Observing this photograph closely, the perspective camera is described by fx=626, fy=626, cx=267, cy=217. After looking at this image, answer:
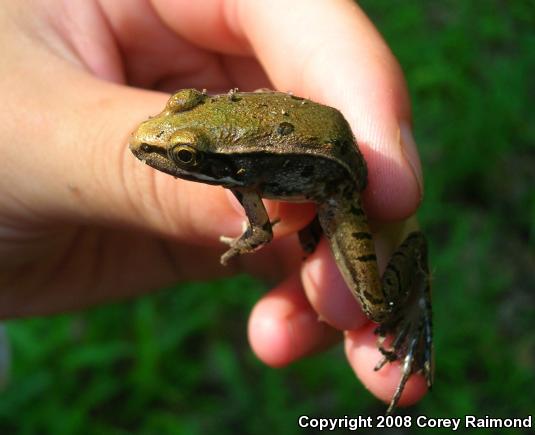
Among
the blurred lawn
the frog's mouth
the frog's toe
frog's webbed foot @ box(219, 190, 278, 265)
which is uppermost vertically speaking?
the frog's mouth

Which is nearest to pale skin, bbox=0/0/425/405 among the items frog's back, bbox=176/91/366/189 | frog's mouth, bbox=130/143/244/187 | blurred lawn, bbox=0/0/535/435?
frog's mouth, bbox=130/143/244/187

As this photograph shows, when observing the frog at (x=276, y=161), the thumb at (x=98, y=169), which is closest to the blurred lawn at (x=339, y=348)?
the frog at (x=276, y=161)

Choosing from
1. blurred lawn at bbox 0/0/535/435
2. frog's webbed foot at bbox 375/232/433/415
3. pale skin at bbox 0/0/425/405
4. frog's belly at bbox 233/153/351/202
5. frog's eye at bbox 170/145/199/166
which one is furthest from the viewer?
blurred lawn at bbox 0/0/535/435

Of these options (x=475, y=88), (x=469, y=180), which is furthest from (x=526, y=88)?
(x=469, y=180)

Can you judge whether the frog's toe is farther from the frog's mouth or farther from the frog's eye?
the frog's eye

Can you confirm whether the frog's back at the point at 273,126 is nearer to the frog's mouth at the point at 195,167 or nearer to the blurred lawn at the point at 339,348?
the frog's mouth at the point at 195,167

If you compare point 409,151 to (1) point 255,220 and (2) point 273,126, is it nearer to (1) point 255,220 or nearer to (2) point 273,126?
(2) point 273,126
